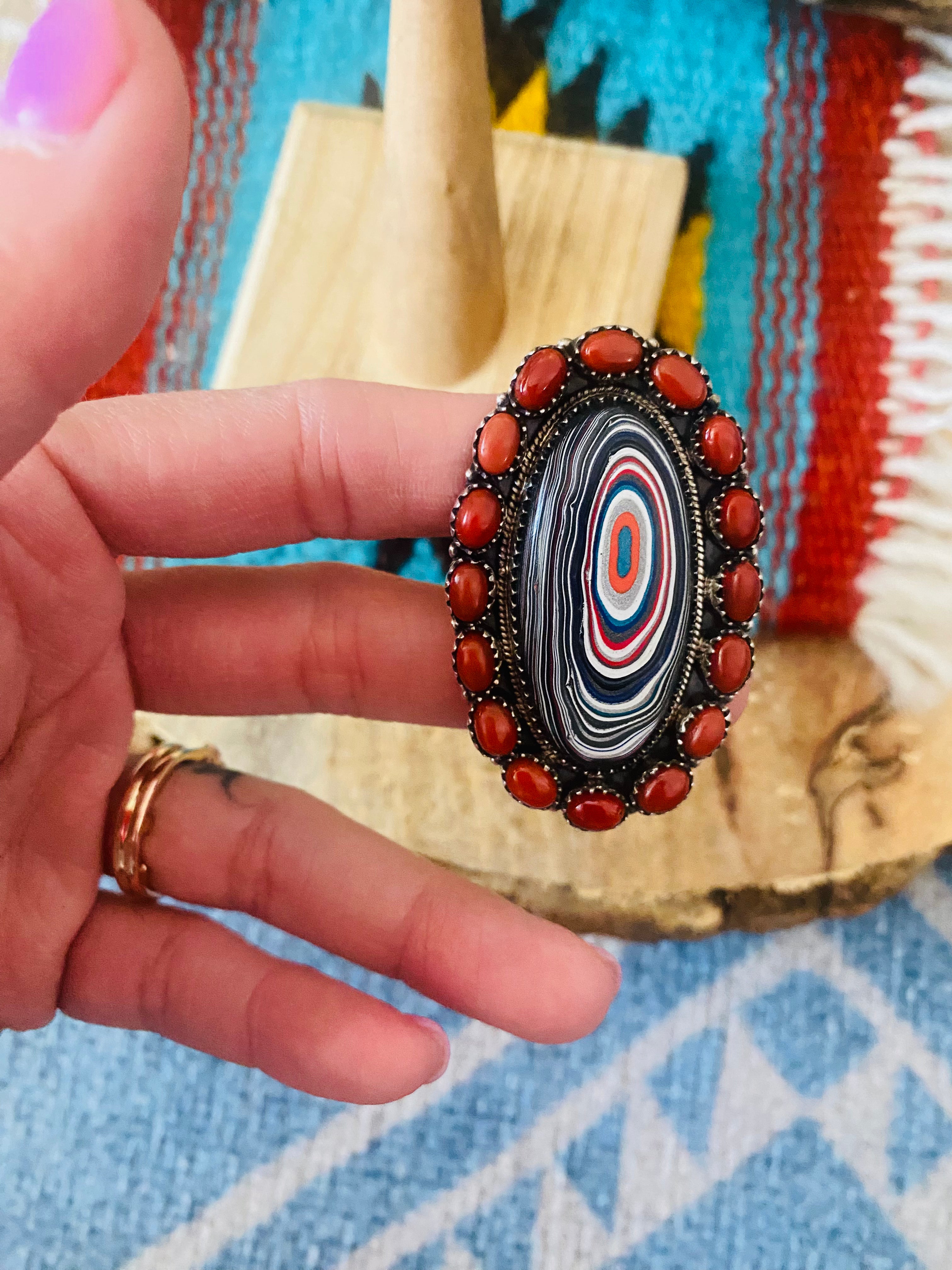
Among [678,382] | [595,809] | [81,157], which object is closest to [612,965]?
[595,809]

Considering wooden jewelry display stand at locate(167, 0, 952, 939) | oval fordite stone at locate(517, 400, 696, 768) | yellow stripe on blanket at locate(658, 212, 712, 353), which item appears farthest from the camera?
yellow stripe on blanket at locate(658, 212, 712, 353)

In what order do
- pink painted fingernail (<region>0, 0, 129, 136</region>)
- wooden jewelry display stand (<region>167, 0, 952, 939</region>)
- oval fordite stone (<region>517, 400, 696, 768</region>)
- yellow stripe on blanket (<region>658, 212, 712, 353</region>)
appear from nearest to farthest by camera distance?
pink painted fingernail (<region>0, 0, 129, 136</region>), oval fordite stone (<region>517, 400, 696, 768</region>), wooden jewelry display stand (<region>167, 0, 952, 939</region>), yellow stripe on blanket (<region>658, 212, 712, 353</region>)

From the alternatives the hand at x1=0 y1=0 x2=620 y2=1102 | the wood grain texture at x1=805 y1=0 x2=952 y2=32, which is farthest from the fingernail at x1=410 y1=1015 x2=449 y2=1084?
the wood grain texture at x1=805 y1=0 x2=952 y2=32

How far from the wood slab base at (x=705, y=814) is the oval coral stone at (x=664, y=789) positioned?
0.18 metres

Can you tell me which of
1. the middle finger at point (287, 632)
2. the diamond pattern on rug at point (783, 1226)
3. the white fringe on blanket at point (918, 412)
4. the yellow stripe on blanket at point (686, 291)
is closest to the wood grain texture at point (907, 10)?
the white fringe on blanket at point (918, 412)

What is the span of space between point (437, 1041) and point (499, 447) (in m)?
0.28

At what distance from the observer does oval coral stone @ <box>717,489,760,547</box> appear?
54 cm

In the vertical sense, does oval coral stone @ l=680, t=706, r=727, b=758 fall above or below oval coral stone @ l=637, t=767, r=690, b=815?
above

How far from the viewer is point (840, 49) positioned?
2.79 ft

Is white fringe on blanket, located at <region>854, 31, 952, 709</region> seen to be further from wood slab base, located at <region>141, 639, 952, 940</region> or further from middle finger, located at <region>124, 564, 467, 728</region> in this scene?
middle finger, located at <region>124, 564, 467, 728</region>

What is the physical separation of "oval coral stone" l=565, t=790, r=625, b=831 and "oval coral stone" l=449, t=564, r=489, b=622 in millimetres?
101

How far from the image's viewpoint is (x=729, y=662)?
0.54 metres

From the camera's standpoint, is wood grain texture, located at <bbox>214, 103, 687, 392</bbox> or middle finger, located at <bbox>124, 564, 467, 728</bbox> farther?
Result: wood grain texture, located at <bbox>214, 103, 687, 392</bbox>

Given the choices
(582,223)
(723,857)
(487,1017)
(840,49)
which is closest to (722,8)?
(840,49)
